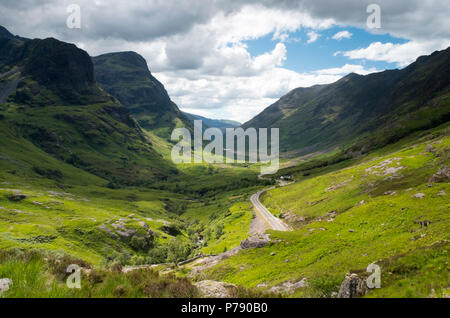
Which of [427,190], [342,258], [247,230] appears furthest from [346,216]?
[247,230]

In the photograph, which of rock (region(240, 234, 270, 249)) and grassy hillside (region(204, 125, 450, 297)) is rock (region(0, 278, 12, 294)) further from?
rock (region(240, 234, 270, 249))

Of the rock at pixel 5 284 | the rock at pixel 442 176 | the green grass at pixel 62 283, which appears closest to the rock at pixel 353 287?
the green grass at pixel 62 283

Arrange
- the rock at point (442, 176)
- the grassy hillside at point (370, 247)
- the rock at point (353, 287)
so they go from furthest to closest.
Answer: the rock at point (442, 176), the grassy hillside at point (370, 247), the rock at point (353, 287)

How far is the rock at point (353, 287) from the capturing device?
17.8m

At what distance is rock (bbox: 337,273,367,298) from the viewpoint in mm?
17766

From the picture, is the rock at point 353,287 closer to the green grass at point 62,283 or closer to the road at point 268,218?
the green grass at point 62,283

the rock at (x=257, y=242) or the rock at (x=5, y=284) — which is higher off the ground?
the rock at (x=5, y=284)

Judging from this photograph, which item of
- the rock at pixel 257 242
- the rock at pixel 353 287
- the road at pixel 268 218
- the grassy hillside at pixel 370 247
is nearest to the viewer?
the rock at pixel 353 287

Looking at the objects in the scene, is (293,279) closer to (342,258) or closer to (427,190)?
(342,258)

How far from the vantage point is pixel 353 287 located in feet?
59.5

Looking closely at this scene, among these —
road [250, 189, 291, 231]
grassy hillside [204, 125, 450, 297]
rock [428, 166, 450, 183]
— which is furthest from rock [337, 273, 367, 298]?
road [250, 189, 291, 231]

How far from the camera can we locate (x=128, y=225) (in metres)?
130

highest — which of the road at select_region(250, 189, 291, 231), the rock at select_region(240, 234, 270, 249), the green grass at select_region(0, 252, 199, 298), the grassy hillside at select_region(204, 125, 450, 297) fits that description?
the green grass at select_region(0, 252, 199, 298)

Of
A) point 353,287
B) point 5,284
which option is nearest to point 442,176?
point 353,287
